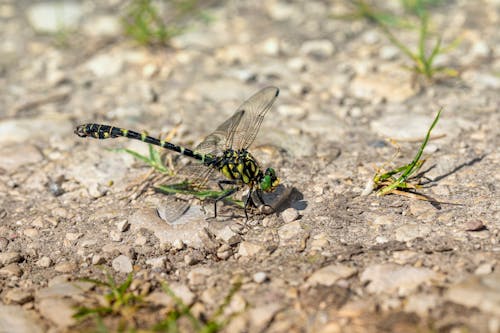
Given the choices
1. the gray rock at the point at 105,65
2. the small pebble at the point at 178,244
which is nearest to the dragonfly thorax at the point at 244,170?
the small pebble at the point at 178,244

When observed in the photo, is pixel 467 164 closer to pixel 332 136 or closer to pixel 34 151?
pixel 332 136

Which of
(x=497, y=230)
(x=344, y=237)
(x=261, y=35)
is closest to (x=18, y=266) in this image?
(x=344, y=237)

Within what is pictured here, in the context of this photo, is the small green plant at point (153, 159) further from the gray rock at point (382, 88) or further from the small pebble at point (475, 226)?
the small pebble at point (475, 226)

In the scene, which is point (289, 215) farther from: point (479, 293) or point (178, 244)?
point (479, 293)

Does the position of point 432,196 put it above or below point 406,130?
below

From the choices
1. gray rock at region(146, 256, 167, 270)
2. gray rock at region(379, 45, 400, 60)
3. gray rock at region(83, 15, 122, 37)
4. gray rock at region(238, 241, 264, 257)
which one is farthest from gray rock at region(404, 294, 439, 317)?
gray rock at region(83, 15, 122, 37)

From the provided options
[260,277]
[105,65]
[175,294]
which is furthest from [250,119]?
[105,65]
